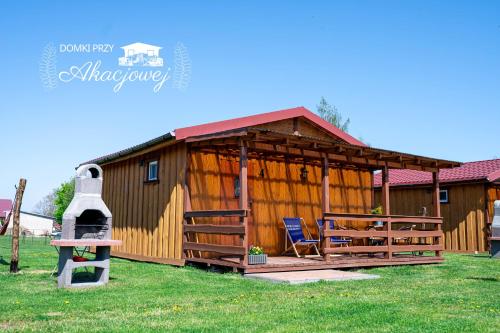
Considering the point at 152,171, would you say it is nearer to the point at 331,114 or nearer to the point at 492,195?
the point at 492,195

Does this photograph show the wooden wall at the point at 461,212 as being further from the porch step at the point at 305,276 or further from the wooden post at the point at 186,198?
the wooden post at the point at 186,198

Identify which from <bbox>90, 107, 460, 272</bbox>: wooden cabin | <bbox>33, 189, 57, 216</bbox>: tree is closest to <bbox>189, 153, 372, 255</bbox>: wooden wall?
<bbox>90, 107, 460, 272</bbox>: wooden cabin

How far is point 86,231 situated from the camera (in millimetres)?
7789

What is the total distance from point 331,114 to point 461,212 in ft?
56.2

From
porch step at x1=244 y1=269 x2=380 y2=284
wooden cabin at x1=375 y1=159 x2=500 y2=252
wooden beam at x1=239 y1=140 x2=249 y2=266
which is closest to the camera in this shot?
porch step at x1=244 y1=269 x2=380 y2=284

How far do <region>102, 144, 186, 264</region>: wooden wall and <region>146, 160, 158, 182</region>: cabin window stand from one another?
0.48 feet

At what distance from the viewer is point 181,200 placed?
10.3m

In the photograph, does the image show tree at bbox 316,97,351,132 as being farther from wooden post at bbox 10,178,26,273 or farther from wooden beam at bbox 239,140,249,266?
wooden post at bbox 10,178,26,273

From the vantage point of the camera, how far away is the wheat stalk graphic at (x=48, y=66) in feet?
36.2

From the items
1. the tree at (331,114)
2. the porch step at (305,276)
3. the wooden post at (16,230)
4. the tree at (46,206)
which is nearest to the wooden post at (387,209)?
the porch step at (305,276)

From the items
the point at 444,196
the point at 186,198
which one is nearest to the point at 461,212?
the point at 444,196

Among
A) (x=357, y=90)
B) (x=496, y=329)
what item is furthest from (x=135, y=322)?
(x=357, y=90)

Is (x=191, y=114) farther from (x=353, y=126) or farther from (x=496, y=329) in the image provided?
(x=353, y=126)

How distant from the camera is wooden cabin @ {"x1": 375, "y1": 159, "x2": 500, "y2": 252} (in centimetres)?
1598
